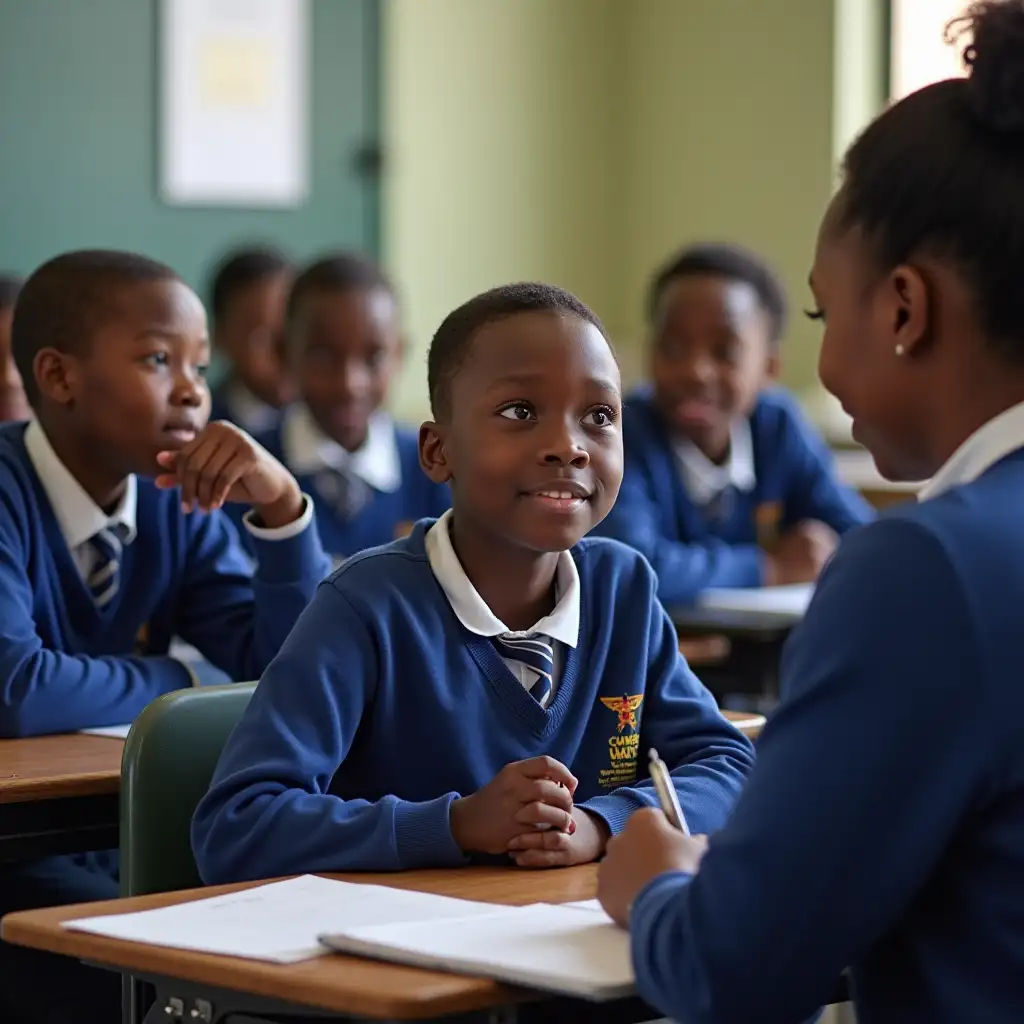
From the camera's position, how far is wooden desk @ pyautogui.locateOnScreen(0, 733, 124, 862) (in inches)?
75.8

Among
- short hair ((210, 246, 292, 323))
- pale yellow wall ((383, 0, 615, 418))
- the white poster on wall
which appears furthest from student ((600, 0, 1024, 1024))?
pale yellow wall ((383, 0, 615, 418))

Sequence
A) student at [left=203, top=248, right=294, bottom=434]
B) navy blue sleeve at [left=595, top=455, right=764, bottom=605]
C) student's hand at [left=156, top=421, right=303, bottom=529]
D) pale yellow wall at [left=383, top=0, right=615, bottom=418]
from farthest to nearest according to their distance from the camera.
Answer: pale yellow wall at [left=383, top=0, right=615, bottom=418] → student at [left=203, top=248, right=294, bottom=434] → navy blue sleeve at [left=595, top=455, right=764, bottom=605] → student's hand at [left=156, top=421, right=303, bottom=529]

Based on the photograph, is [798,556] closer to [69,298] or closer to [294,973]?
[69,298]

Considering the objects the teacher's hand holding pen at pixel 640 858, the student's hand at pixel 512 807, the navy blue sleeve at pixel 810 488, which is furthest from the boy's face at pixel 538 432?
the navy blue sleeve at pixel 810 488

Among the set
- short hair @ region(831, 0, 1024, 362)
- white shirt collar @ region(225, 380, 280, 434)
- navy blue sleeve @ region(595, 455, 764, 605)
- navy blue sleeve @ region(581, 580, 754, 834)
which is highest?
short hair @ region(831, 0, 1024, 362)

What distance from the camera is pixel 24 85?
5883 mm

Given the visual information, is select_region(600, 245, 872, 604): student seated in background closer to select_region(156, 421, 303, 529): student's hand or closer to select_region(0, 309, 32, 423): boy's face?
select_region(0, 309, 32, 423): boy's face

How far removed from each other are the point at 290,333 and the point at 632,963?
10.5 feet

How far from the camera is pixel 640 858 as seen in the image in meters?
1.32

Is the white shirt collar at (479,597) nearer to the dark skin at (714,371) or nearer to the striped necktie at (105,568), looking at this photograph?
the striped necktie at (105,568)

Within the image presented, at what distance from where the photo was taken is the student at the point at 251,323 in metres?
5.70

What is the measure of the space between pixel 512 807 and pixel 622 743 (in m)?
0.27

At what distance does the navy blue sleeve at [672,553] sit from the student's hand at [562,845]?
2044 mm

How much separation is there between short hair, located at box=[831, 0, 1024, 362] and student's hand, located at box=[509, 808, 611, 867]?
2.10ft
